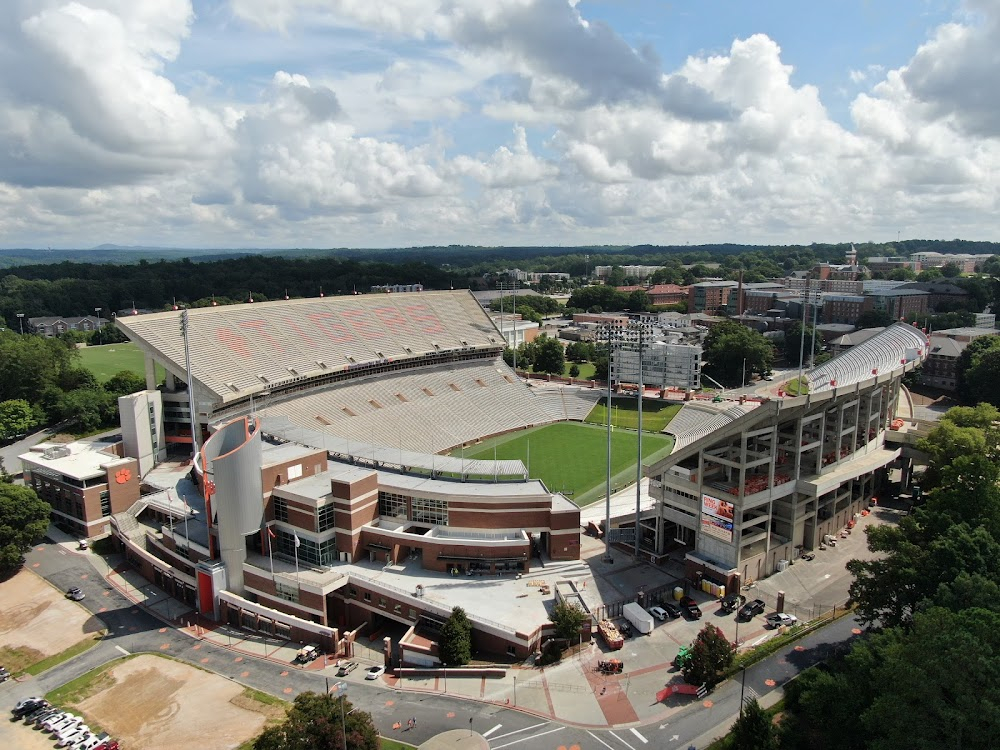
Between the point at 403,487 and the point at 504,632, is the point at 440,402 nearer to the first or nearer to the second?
the point at 403,487

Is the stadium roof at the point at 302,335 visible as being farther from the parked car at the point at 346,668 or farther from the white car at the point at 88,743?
the white car at the point at 88,743

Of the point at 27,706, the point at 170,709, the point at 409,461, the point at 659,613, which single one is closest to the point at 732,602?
the point at 659,613

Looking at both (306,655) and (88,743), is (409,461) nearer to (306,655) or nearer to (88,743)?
(306,655)

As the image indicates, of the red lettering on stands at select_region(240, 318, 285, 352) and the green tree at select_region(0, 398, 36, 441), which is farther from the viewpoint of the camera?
the red lettering on stands at select_region(240, 318, 285, 352)

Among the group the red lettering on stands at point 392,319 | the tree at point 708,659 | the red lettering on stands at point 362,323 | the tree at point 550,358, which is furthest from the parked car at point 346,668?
the tree at point 550,358

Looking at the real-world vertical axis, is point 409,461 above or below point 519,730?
above

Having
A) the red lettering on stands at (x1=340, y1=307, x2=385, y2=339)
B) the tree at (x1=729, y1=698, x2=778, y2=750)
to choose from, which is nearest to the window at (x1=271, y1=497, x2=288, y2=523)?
the tree at (x1=729, y1=698, x2=778, y2=750)

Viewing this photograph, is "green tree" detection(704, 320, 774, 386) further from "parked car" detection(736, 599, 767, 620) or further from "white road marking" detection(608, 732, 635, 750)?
"white road marking" detection(608, 732, 635, 750)
